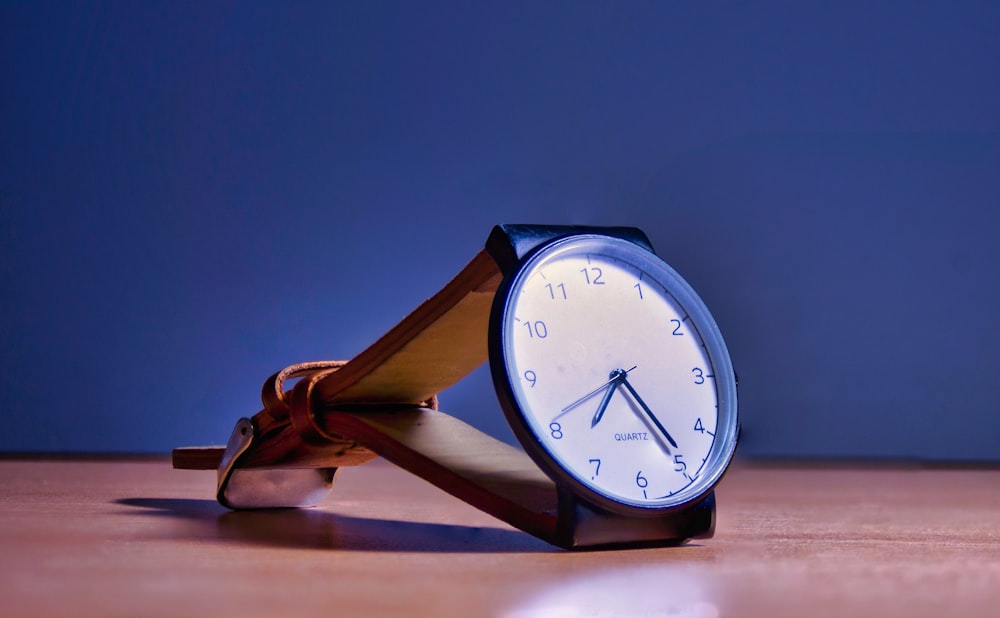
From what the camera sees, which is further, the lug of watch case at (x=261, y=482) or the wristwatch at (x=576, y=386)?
the lug of watch case at (x=261, y=482)

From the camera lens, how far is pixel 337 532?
1748 millimetres

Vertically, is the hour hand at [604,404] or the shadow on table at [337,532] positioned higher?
the hour hand at [604,404]

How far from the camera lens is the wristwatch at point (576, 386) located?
1.46 metres

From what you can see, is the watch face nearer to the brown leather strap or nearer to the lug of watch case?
the brown leather strap

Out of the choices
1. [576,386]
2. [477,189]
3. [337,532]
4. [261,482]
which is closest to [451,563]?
[576,386]

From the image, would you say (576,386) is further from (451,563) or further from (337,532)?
(337,532)

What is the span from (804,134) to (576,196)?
820 millimetres

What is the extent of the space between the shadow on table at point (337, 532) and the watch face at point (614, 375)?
157 mm

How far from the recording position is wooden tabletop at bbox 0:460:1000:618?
1.14 metres

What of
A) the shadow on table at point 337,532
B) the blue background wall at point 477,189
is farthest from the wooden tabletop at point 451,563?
the blue background wall at point 477,189

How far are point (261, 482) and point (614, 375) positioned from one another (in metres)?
0.81

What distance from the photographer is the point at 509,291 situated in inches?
58.2

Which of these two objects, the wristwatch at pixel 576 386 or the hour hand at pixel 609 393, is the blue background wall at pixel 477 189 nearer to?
the wristwatch at pixel 576 386

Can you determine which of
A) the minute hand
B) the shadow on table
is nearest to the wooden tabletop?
the shadow on table
